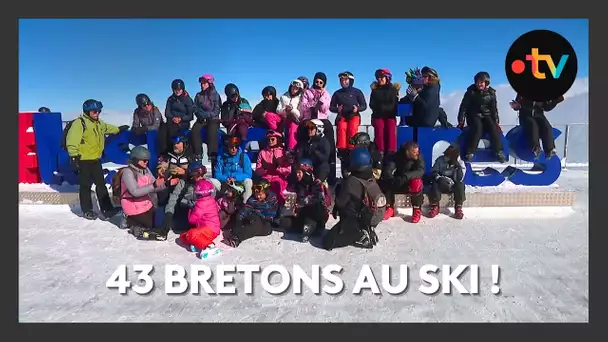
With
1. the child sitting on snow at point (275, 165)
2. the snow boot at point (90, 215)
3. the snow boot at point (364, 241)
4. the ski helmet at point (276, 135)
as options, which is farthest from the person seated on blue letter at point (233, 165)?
the snow boot at point (90, 215)

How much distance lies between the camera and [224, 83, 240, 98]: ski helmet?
280 inches

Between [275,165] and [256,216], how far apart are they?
44.7 inches

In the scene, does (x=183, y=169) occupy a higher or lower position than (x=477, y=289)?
higher

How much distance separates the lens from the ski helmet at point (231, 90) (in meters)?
7.10

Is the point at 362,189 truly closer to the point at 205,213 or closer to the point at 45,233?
the point at 205,213

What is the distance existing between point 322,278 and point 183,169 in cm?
276

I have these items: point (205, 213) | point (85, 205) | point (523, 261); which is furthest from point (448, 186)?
point (85, 205)

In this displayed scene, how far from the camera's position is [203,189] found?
A: 5.46m

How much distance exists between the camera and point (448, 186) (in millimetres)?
6602

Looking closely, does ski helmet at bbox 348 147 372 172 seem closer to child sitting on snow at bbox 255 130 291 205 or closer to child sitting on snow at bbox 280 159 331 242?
child sitting on snow at bbox 280 159 331 242

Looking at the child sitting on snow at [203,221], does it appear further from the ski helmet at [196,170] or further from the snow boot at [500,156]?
the snow boot at [500,156]

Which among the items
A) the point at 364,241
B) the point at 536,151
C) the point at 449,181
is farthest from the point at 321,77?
the point at 536,151
